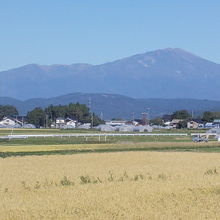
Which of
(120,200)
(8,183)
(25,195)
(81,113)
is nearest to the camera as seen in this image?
(120,200)

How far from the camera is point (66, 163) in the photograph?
116 ft

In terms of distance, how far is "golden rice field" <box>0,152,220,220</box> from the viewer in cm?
1580

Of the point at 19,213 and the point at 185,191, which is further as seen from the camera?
the point at 185,191

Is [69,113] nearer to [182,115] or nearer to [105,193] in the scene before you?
[182,115]

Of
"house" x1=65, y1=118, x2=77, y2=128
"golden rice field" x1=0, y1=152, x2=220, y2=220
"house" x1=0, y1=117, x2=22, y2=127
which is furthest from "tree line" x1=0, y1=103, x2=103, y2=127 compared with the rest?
"golden rice field" x1=0, y1=152, x2=220, y2=220

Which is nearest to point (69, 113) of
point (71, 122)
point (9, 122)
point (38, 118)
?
point (71, 122)

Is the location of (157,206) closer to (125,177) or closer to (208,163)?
(125,177)

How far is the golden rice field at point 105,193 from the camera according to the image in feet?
51.8

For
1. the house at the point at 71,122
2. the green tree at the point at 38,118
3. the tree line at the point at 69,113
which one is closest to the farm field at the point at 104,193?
the green tree at the point at 38,118

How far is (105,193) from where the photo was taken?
64.5ft

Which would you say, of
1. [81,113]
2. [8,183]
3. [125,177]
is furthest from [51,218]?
[81,113]

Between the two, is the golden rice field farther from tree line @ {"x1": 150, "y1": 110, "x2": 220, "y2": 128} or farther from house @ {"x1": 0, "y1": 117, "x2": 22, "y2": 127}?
house @ {"x1": 0, "y1": 117, "x2": 22, "y2": 127}

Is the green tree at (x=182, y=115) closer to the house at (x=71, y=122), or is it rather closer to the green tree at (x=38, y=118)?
the house at (x=71, y=122)

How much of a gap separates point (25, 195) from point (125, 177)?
22.6ft
